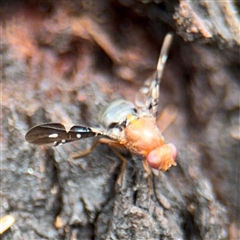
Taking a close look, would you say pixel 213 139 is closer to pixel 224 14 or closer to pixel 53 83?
pixel 224 14

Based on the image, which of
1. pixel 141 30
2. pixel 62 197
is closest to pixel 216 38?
pixel 141 30

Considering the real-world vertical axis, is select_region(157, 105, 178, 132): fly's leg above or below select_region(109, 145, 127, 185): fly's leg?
above

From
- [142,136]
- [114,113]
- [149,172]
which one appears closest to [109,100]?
[114,113]

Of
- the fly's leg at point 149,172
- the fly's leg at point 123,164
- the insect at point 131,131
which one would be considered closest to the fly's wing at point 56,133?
the insect at point 131,131

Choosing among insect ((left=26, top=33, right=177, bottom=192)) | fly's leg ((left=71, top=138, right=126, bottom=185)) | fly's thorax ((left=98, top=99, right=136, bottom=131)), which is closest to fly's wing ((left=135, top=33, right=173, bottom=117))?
insect ((left=26, top=33, right=177, bottom=192))

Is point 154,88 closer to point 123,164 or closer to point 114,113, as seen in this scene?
point 114,113

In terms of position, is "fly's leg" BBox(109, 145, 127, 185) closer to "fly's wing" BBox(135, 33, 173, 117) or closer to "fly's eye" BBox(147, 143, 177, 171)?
"fly's eye" BBox(147, 143, 177, 171)
